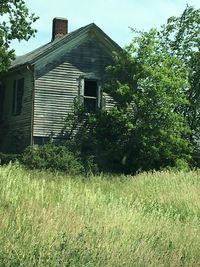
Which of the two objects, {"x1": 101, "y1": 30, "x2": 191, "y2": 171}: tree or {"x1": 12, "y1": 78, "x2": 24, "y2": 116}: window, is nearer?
{"x1": 101, "y1": 30, "x2": 191, "y2": 171}: tree

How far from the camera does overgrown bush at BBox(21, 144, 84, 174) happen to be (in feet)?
76.0

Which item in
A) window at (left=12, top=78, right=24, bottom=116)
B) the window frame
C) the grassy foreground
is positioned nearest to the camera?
the grassy foreground

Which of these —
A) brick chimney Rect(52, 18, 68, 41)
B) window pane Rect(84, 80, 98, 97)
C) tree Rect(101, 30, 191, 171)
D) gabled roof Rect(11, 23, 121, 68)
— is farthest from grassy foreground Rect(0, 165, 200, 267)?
brick chimney Rect(52, 18, 68, 41)

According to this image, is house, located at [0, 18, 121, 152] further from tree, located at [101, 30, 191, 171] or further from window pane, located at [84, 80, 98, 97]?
tree, located at [101, 30, 191, 171]

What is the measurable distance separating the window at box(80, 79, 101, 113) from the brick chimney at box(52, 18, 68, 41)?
5.15 m

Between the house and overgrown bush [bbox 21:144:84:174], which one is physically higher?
the house

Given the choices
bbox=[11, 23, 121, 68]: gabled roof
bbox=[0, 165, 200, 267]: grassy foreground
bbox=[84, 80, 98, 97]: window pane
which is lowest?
bbox=[0, 165, 200, 267]: grassy foreground

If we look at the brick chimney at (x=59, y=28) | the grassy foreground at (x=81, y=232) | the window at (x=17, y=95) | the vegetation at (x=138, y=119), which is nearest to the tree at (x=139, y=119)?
the vegetation at (x=138, y=119)

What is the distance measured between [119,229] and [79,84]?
19744 mm

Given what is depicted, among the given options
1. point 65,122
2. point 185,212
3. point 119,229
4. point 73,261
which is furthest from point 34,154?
point 73,261

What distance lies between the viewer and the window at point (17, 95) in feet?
93.5

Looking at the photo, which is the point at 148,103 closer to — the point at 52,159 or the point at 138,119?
the point at 138,119

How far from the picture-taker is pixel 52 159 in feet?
77.7

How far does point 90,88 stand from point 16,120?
421 cm
